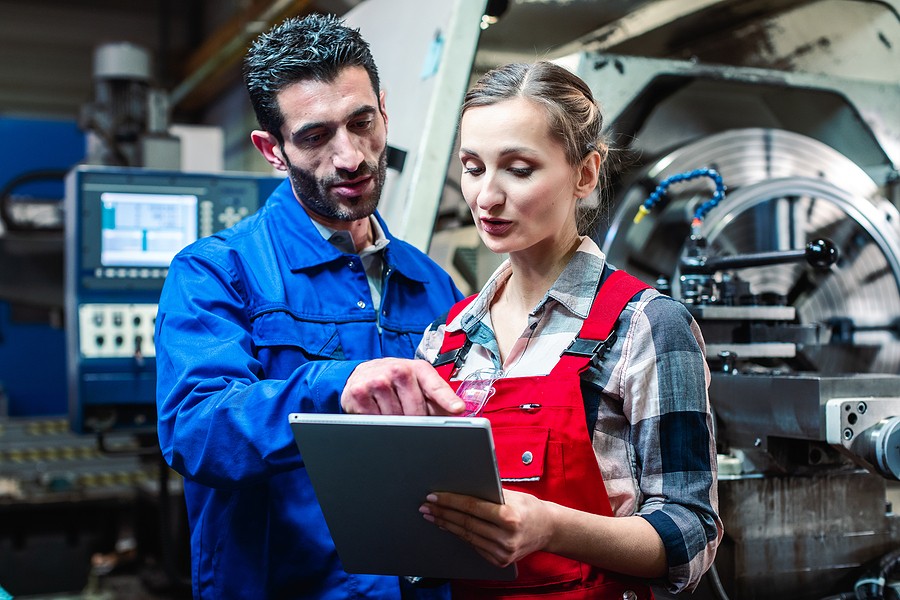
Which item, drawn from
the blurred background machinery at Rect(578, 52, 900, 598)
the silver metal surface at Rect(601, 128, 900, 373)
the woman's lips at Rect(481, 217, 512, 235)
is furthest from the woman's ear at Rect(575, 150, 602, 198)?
the silver metal surface at Rect(601, 128, 900, 373)

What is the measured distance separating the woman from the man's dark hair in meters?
0.32

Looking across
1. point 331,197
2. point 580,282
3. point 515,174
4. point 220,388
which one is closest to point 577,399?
point 580,282

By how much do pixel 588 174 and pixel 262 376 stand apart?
0.51 meters

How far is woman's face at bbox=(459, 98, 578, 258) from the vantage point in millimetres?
1057

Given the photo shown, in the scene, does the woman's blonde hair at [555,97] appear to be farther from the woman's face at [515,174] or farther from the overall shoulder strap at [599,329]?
the overall shoulder strap at [599,329]

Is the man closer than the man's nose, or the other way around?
the man

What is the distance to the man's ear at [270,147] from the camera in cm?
142

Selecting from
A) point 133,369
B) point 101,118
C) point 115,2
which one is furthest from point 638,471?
point 115,2

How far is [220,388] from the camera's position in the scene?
1145mm

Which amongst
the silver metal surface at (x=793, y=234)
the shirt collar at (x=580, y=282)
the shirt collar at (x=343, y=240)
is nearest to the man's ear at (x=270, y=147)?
the shirt collar at (x=343, y=240)

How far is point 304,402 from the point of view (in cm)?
106

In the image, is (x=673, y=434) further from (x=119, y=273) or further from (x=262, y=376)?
(x=119, y=273)

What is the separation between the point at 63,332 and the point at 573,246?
4594mm

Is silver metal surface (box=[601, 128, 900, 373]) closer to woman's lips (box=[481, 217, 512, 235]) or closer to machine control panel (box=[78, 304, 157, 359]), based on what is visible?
woman's lips (box=[481, 217, 512, 235])
